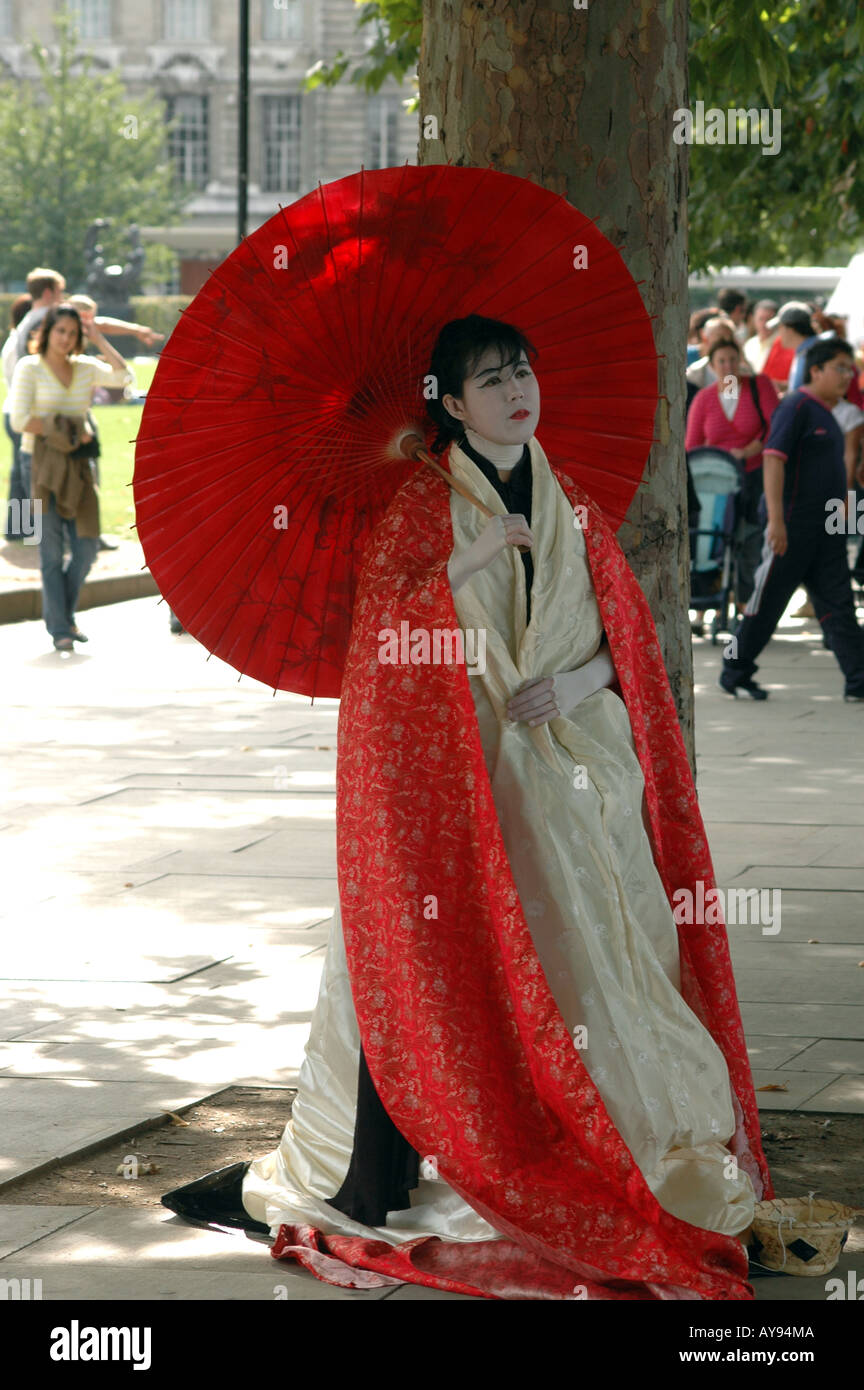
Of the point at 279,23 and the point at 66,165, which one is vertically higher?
the point at 279,23

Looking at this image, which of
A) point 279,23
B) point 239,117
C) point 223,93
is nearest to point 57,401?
point 239,117

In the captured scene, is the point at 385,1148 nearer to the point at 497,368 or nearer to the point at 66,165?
the point at 497,368

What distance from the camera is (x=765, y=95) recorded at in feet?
25.8

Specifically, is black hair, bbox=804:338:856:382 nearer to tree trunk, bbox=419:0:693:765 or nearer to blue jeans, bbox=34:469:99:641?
blue jeans, bbox=34:469:99:641

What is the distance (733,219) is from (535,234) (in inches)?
503

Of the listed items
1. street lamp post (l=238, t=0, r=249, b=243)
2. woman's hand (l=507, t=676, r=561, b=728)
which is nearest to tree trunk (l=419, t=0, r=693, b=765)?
woman's hand (l=507, t=676, r=561, b=728)

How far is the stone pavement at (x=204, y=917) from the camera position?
423cm

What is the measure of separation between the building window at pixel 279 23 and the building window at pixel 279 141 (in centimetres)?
207

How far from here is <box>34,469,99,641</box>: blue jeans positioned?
12.6 m

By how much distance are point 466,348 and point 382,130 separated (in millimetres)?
68944

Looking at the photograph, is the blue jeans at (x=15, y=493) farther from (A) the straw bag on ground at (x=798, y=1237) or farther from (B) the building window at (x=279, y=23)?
(B) the building window at (x=279, y=23)

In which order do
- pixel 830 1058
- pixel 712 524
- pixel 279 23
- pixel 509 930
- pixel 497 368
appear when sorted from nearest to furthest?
pixel 509 930
pixel 497 368
pixel 830 1058
pixel 712 524
pixel 279 23

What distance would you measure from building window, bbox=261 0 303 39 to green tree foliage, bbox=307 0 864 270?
5550 cm
